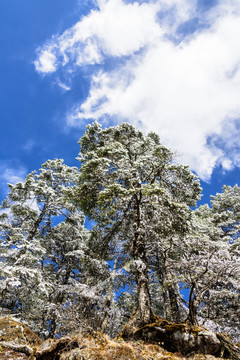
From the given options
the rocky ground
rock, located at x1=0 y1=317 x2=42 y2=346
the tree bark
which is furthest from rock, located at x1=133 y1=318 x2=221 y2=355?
rock, located at x1=0 y1=317 x2=42 y2=346

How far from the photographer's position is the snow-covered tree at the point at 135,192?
8.05 m

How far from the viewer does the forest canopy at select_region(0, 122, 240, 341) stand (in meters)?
7.56

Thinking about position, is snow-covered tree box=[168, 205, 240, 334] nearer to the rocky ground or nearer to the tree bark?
the rocky ground

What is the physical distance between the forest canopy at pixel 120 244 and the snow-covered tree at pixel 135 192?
5cm

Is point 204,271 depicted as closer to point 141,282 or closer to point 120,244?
point 141,282

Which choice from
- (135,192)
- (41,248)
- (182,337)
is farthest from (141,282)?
(41,248)

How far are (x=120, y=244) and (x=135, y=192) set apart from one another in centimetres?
525

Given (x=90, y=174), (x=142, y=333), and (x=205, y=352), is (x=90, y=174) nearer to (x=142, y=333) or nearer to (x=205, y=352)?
(x=142, y=333)

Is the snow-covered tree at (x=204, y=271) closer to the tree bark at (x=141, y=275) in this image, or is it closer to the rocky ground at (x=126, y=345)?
the rocky ground at (x=126, y=345)

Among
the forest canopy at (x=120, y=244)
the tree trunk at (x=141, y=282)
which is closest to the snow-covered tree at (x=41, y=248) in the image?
the forest canopy at (x=120, y=244)

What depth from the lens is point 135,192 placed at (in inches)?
324

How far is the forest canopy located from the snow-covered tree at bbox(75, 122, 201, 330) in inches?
2.1

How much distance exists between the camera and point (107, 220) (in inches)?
439

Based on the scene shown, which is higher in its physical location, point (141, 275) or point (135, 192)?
point (135, 192)
